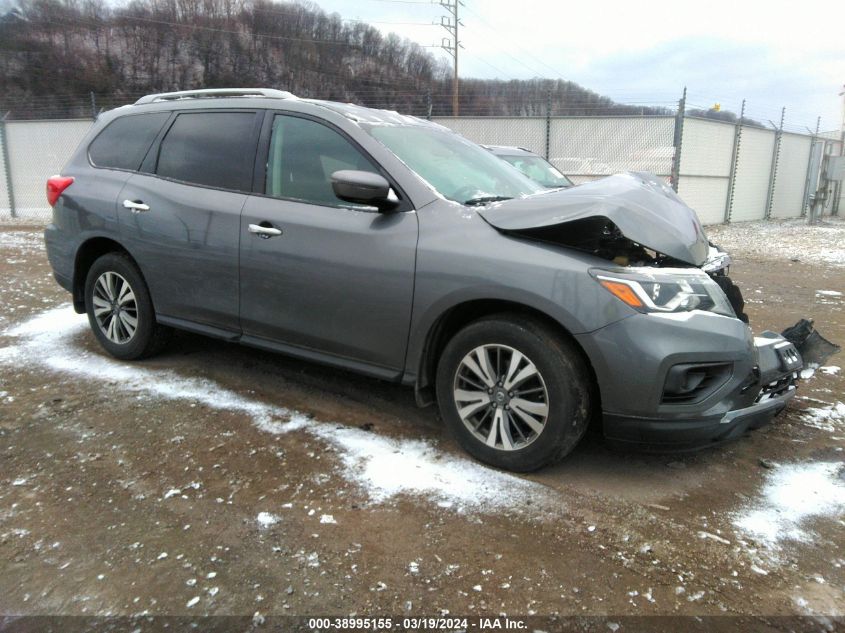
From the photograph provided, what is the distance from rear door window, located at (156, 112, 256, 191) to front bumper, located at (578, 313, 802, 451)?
7.58 feet

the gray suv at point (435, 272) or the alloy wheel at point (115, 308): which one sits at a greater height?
the gray suv at point (435, 272)

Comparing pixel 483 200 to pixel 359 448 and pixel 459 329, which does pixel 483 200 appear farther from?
pixel 359 448

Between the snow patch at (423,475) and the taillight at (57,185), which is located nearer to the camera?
the snow patch at (423,475)

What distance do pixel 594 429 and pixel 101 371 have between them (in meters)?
3.36

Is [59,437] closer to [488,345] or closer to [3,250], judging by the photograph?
[488,345]

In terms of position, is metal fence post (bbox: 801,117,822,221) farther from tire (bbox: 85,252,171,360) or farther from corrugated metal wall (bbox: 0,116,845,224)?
tire (bbox: 85,252,171,360)

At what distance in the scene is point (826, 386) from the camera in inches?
166

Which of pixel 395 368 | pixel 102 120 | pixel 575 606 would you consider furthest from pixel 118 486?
pixel 102 120

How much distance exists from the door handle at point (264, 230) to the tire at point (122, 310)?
118 cm

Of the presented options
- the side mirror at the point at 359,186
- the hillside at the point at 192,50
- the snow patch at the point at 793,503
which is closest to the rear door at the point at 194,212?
the side mirror at the point at 359,186

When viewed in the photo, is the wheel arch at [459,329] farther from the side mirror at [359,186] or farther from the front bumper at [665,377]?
the side mirror at [359,186]

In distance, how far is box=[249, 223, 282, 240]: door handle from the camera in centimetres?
351

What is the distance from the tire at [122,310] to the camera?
169 inches

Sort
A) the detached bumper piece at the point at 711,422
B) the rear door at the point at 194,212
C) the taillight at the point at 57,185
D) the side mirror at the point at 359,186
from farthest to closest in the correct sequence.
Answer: the taillight at the point at 57,185, the rear door at the point at 194,212, the side mirror at the point at 359,186, the detached bumper piece at the point at 711,422
